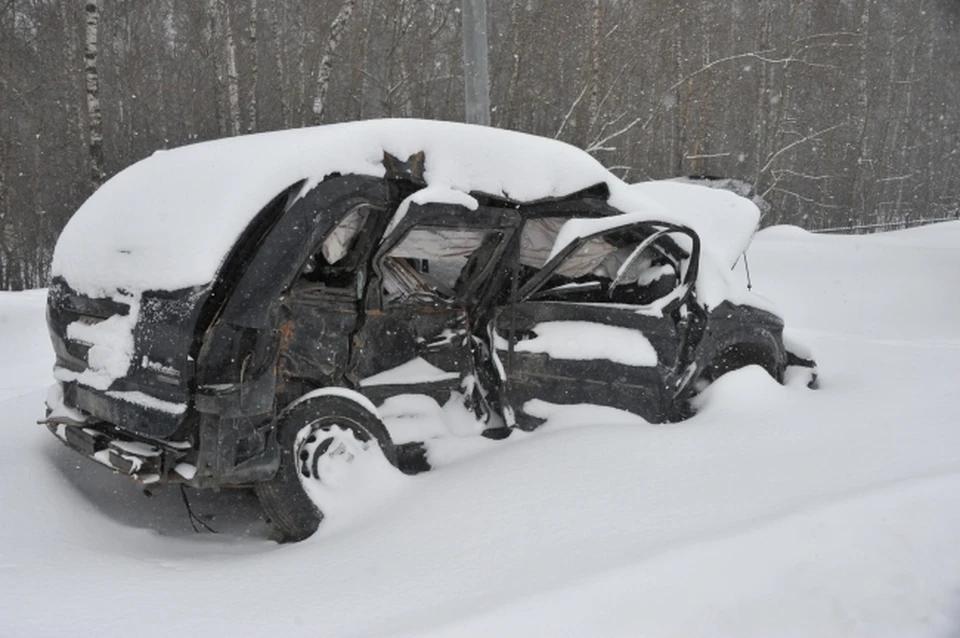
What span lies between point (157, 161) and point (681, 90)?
1871cm

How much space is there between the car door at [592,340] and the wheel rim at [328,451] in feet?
3.26

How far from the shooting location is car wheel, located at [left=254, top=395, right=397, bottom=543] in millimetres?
3471

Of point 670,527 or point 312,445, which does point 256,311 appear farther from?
point 670,527

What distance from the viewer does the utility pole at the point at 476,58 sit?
7.96m

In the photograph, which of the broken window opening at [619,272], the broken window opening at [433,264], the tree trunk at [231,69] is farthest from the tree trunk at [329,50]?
the broken window opening at [433,264]

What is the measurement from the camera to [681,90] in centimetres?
2052

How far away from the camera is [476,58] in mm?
8102

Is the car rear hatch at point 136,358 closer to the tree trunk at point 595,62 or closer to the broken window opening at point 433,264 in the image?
the broken window opening at point 433,264

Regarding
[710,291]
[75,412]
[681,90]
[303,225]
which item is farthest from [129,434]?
[681,90]

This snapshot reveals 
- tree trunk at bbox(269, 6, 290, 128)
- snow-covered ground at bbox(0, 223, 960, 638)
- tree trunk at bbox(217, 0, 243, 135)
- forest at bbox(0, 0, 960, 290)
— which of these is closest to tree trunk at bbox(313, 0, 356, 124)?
forest at bbox(0, 0, 960, 290)

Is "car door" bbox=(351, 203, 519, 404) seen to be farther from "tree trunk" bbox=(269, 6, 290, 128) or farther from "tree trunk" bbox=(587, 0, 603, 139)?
"tree trunk" bbox=(269, 6, 290, 128)

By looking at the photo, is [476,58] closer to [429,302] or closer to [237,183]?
[429,302]

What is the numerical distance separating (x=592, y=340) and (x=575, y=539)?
5.19 feet

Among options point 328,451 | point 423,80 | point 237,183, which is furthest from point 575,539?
point 423,80
